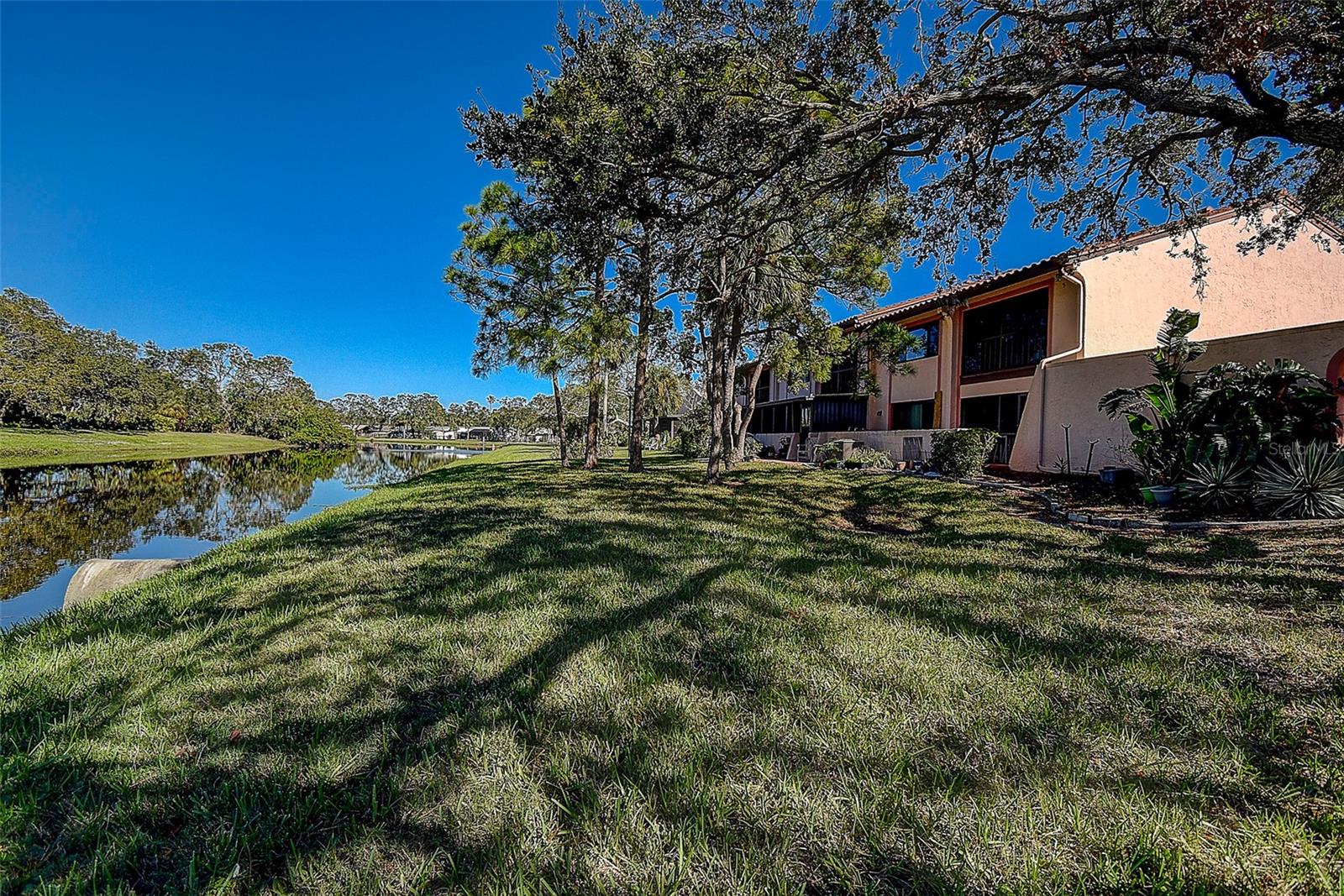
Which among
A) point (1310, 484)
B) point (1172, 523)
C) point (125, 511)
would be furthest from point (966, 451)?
point (125, 511)

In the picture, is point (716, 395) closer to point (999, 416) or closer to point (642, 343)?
point (642, 343)

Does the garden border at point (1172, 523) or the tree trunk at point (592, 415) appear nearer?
the garden border at point (1172, 523)

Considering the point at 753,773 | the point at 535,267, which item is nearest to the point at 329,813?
the point at 753,773

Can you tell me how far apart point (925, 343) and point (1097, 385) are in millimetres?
8512

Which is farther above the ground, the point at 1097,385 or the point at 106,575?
the point at 1097,385

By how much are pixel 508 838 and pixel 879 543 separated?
525 cm

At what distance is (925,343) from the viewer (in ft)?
63.2

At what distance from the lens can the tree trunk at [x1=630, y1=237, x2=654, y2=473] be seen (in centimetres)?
832

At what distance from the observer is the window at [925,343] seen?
61.7ft

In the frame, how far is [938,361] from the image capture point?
18.5 metres

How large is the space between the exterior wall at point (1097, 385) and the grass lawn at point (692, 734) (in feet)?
22.6

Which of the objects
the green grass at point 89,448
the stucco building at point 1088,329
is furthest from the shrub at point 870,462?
the green grass at point 89,448

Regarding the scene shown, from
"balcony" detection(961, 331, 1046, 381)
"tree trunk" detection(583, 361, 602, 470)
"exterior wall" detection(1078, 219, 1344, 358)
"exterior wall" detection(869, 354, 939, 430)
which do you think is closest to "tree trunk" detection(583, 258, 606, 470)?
"tree trunk" detection(583, 361, 602, 470)

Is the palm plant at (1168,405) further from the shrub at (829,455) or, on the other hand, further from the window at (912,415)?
the window at (912,415)
